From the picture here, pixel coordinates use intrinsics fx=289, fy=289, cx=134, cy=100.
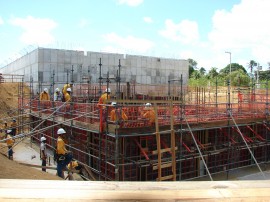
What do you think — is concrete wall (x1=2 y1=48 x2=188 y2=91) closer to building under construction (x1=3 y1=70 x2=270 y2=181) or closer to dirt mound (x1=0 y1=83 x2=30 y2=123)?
dirt mound (x1=0 y1=83 x2=30 y2=123)

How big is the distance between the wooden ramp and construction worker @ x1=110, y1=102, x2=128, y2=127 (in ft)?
23.8

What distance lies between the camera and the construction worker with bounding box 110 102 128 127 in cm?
934

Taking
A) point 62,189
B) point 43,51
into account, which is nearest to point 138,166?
point 62,189

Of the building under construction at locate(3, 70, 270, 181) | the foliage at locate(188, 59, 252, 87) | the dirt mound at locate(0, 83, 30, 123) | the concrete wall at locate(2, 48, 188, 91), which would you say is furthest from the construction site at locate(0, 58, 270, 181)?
the dirt mound at locate(0, 83, 30, 123)

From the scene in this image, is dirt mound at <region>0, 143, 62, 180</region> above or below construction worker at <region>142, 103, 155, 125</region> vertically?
below

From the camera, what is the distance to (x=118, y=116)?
952 cm

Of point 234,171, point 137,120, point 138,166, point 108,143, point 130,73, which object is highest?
point 130,73

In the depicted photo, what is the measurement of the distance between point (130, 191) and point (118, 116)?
300 inches

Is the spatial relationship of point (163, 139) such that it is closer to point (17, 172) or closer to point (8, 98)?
point (17, 172)

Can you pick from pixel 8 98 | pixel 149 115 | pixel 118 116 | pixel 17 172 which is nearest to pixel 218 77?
pixel 8 98

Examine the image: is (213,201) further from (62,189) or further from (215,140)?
(215,140)

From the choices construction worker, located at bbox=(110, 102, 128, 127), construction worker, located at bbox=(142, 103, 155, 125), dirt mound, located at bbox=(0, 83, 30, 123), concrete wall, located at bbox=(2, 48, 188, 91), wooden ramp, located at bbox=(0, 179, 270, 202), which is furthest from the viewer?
dirt mound, located at bbox=(0, 83, 30, 123)

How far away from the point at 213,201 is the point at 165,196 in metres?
0.29

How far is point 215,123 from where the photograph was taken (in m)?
12.2
